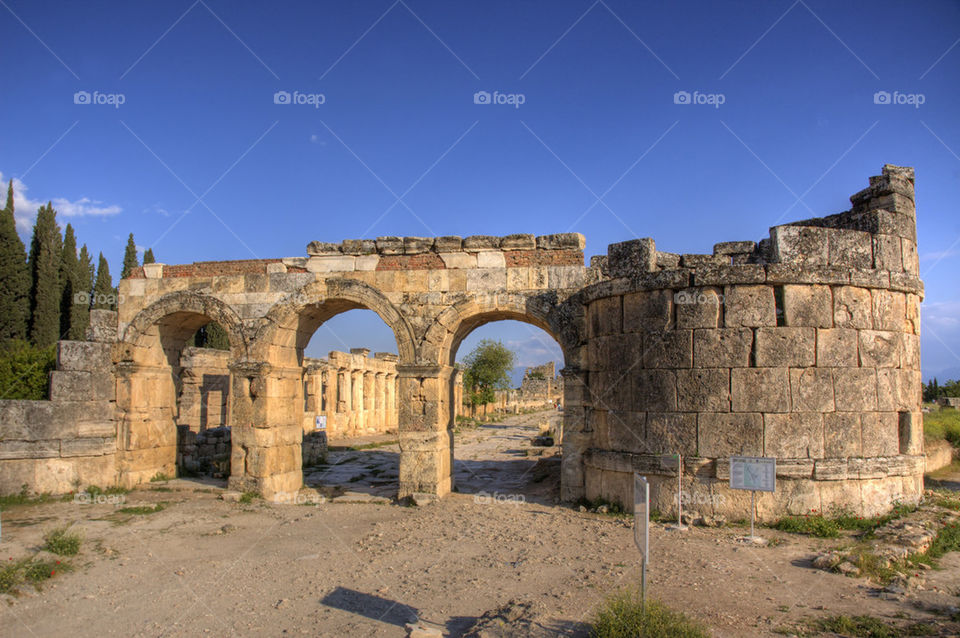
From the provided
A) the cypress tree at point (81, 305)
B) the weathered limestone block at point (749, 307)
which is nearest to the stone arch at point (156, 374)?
the weathered limestone block at point (749, 307)

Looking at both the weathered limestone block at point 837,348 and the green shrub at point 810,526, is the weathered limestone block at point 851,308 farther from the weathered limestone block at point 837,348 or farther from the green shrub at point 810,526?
the green shrub at point 810,526

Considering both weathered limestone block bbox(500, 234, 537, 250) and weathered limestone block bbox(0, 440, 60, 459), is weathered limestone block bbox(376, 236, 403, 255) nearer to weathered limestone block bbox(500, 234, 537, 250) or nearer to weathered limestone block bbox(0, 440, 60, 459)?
weathered limestone block bbox(500, 234, 537, 250)

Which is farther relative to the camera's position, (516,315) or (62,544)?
(516,315)

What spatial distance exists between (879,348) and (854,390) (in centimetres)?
78

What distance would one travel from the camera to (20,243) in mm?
24219

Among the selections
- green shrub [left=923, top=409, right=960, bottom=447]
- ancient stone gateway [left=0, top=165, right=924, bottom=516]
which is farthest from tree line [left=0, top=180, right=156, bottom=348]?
green shrub [left=923, top=409, right=960, bottom=447]

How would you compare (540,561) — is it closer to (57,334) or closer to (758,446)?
(758,446)

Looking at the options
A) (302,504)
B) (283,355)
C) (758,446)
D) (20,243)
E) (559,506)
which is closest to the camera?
(758,446)

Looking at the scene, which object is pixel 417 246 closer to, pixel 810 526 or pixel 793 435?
pixel 793 435

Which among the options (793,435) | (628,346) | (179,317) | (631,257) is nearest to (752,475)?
(793,435)

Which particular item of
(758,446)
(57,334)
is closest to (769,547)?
(758,446)

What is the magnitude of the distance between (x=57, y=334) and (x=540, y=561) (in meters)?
25.4

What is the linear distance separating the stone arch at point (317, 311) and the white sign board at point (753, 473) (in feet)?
17.8

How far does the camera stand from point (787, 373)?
26.7ft
